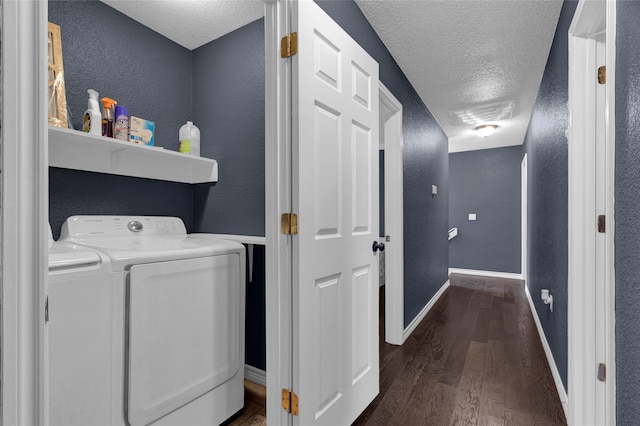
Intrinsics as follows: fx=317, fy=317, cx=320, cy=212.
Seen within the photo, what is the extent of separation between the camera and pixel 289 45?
132cm

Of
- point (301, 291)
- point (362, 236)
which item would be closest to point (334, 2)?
point (362, 236)

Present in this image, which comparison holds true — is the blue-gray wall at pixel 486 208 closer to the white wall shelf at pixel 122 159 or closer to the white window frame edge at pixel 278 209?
the white wall shelf at pixel 122 159

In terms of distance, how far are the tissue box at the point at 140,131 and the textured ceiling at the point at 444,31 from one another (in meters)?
0.76

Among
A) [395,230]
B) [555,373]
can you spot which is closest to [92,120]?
[395,230]

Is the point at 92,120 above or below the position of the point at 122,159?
above

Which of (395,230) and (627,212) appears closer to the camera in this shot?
(627,212)

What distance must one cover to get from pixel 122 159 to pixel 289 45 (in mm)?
1298

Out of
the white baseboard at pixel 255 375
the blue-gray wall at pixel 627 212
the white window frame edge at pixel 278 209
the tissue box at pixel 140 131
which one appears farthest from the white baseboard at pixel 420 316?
the tissue box at pixel 140 131

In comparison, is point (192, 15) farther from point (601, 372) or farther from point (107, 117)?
point (601, 372)

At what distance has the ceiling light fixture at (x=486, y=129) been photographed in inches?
175

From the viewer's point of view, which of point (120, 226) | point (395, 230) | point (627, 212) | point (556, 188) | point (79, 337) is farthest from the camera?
point (395, 230)

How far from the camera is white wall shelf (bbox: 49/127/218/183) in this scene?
160 cm

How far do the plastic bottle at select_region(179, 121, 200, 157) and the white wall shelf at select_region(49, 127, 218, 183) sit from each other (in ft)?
0.30

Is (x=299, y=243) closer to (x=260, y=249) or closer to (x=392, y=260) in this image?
(x=260, y=249)
